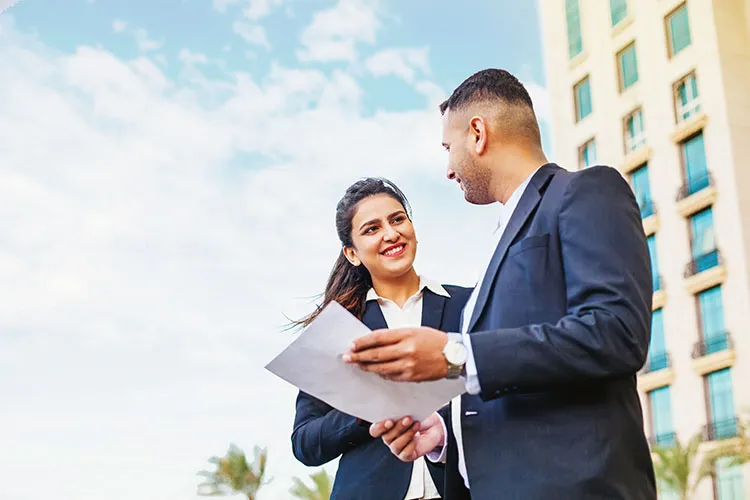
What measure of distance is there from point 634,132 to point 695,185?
2290 millimetres

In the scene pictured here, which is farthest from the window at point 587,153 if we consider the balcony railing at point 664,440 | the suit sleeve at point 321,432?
the suit sleeve at point 321,432

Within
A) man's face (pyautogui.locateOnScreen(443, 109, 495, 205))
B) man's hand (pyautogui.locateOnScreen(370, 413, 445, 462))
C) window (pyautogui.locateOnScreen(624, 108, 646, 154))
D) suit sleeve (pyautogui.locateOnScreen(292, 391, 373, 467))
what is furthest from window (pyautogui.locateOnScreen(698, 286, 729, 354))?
man's face (pyautogui.locateOnScreen(443, 109, 495, 205))

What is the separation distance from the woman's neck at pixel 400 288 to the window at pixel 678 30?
61.8ft

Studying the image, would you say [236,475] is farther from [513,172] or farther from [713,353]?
[513,172]

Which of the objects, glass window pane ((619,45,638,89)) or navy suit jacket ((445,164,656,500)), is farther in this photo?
glass window pane ((619,45,638,89))

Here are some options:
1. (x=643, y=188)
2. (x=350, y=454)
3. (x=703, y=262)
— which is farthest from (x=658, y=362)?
(x=350, y=454)

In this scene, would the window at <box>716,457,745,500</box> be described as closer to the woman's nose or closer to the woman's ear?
the woman's ear

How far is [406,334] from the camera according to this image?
176cm

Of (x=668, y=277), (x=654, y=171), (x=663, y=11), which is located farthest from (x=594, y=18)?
(x=668, y=277)

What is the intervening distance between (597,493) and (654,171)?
19.8 meters

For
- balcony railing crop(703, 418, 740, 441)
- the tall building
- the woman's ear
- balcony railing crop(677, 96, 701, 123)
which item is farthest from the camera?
balcony railing crop(677, 96, 701, 123)

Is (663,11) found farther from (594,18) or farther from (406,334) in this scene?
(406,334)

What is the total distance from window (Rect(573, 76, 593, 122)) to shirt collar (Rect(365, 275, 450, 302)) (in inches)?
797

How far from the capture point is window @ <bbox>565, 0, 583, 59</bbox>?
76.3 feet
